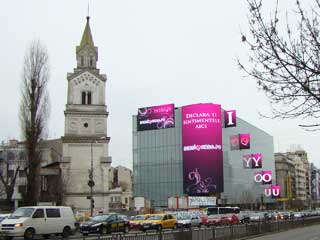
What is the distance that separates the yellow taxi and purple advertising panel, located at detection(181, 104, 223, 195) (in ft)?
169

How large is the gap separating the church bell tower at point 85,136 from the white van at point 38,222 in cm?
5345

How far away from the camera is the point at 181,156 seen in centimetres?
11362

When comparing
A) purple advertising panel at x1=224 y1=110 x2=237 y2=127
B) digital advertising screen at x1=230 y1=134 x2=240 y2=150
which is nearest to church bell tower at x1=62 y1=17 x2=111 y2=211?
purple advertising panel at x1=224 y1=110 x2=237 y2=127

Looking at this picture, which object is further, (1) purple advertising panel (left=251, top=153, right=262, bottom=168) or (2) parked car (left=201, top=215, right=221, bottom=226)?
(1) purple advertising panel (left=251, top=153, right=262, bottom=168)

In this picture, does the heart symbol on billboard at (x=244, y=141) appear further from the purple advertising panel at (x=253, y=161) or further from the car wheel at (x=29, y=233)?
the car wheel at (x=29, y=233)

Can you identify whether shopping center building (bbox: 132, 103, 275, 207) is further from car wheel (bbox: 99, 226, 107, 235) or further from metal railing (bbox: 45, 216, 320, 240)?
car wheel (bbox: 99, 226, 107, 235)

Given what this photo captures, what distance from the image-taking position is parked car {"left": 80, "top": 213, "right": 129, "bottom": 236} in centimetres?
3809

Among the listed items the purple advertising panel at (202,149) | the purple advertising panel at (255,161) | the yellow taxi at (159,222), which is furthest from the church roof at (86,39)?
the yellow taxi at (159,222)

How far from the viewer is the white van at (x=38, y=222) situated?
94.4 ft

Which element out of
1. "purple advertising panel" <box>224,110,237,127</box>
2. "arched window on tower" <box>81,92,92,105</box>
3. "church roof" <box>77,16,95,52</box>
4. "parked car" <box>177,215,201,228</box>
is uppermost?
"church roof" <box>77,16,95,52</box>

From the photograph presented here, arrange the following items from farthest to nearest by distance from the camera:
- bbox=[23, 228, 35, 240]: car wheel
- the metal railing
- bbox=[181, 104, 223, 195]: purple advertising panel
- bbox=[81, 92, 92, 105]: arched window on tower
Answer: bbox=[181, 104, 223, 195]: purple advertising panel < bbox=[81, 92, 92, 105]: arched window on tower < bbox=[23, 228, 35, 240]: car wheel < the metal railing

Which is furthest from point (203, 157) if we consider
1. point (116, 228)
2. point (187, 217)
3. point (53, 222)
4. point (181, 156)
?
point (53, 222)

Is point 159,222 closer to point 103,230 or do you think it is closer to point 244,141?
point 103,230

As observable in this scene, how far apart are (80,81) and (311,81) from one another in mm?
84583
